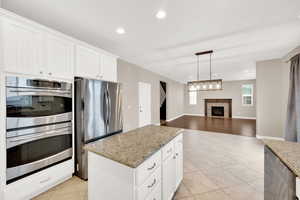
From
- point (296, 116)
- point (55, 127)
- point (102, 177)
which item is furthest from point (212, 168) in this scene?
point (55, 127)

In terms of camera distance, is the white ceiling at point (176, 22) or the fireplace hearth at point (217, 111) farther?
the fireplace hearth at point (217, 111)

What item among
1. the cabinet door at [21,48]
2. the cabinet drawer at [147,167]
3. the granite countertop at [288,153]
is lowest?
the cabinet drawer at [147,167]

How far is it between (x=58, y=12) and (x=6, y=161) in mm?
2056

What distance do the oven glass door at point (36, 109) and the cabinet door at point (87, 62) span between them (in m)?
0.55

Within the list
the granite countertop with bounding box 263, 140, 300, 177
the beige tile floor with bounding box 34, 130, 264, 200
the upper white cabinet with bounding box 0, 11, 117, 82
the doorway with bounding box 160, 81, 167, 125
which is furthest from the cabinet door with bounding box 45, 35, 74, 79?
the doorway with bounding box 160, 81, 167, 125

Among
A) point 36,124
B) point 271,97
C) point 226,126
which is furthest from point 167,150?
point 226,126

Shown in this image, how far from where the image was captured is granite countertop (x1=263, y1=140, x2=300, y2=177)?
1022 mm

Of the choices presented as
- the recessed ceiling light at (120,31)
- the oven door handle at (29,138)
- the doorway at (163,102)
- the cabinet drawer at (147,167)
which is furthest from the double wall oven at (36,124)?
the doorway at (163,102)

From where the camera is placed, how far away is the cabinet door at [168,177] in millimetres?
1489

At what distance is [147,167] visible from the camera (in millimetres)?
1187

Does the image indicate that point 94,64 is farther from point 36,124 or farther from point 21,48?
point 36,124

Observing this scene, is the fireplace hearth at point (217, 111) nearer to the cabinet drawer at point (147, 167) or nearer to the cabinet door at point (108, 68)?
the cabinet door at point (108, 68)

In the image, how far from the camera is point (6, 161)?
1494mm

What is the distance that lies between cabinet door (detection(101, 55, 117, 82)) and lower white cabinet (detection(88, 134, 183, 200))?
6.15 feet
